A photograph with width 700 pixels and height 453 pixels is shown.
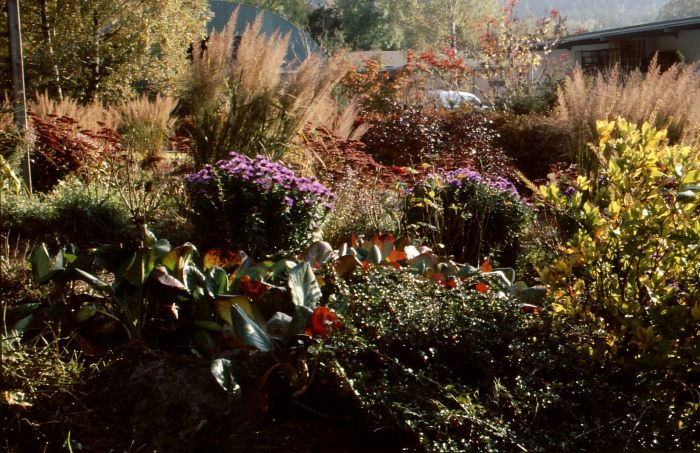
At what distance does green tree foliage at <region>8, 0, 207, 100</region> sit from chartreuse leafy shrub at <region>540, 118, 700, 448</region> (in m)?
10.9

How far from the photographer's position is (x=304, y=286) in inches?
118

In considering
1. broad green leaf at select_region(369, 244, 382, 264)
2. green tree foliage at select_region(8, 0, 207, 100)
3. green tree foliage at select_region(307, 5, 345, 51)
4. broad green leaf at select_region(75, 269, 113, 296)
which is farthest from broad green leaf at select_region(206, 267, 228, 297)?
green tree foliage at select_region(307, 5, 345, 51)

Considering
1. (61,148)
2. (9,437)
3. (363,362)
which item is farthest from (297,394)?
(61,148)

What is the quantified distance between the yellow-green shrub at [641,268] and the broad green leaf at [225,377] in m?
1.19

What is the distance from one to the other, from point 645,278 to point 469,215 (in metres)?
2.45

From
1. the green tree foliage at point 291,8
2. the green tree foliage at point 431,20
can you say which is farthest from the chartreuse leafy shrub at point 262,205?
the green tree foliage at point 431,20

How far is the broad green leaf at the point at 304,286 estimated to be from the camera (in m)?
2.95

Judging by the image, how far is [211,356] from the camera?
2893 mm

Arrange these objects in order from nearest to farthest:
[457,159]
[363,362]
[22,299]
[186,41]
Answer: [363,362] → [22,299] → [457,159] → [186,41]

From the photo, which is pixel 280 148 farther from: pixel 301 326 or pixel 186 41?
pixel 186 41

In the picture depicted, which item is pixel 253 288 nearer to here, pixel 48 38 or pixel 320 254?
pixel 320 254

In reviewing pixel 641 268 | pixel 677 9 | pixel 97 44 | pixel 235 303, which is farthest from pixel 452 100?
pixel 677 9

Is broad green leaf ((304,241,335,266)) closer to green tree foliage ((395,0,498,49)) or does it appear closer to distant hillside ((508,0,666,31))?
green tree foliage ((395,0,498,49))

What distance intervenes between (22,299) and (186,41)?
13736 mm
